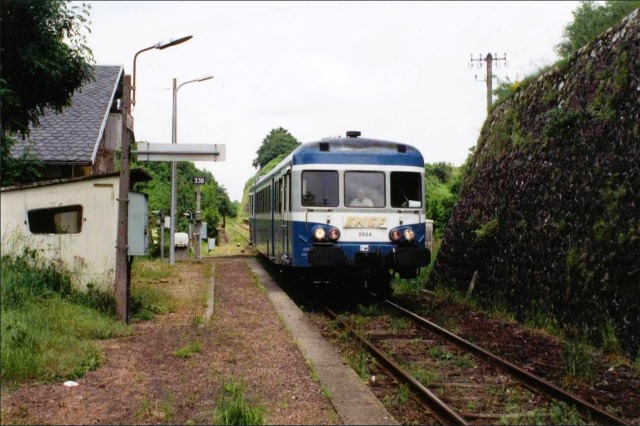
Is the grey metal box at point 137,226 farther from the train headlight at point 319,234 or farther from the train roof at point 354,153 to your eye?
the train roof at point 354,153

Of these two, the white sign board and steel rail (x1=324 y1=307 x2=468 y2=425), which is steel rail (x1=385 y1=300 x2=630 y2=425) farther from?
the white sign board

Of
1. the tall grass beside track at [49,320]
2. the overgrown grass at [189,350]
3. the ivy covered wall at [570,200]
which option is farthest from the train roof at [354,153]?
the overgrown grass at [189,350]

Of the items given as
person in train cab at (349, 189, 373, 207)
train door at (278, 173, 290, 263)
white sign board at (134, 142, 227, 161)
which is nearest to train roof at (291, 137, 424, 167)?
person in train cab at (349, 189, 373, 207)

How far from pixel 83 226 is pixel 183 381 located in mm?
4162

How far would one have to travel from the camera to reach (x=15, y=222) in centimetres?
949

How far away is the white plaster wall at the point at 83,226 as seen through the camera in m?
9.52

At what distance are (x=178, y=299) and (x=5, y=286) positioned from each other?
15.6 ft

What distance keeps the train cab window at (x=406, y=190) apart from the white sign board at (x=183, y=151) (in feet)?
10.1

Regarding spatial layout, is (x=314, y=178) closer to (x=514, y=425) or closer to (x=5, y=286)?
(x=5, y=286)

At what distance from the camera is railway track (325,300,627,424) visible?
5805 millimetres

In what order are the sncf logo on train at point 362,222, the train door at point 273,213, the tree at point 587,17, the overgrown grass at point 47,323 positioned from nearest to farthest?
the overgrown grass at point 47,323, the sncf logo on train at point 362,222, the train door at point 273,213, the tree at point 587,17

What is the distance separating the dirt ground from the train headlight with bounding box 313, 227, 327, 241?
5.67 ft

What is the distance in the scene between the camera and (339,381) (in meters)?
6.55

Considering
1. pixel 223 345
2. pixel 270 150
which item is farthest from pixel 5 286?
pixel 270 150
